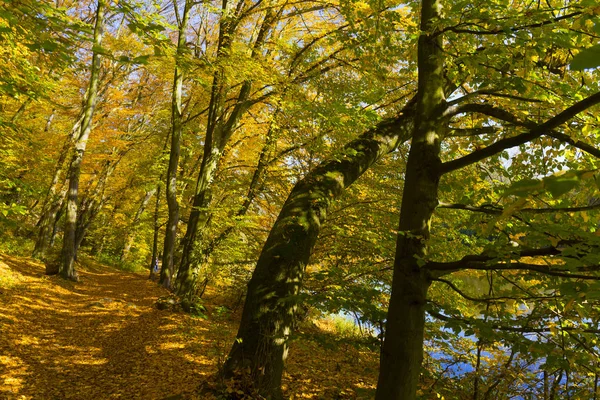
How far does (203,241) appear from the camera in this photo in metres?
9.91

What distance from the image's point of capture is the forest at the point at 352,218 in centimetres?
294

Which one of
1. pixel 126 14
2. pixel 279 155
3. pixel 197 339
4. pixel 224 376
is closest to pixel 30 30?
pixel 126 14

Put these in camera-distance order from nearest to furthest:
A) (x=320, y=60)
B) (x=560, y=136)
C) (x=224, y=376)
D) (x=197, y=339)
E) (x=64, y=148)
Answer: (x=560, y=136) < (x=224, y=376) < (x=197, y=339) < (x=320, y=60) < (x=64, y=148)

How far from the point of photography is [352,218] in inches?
295

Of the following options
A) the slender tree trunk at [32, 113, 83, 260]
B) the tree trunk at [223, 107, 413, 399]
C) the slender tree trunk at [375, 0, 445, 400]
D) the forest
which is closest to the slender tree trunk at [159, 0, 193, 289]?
the forest

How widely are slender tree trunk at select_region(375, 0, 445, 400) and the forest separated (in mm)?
18

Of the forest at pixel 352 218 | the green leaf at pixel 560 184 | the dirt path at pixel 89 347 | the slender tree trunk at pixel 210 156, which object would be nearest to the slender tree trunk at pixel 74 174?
the forest at pixel 352 218

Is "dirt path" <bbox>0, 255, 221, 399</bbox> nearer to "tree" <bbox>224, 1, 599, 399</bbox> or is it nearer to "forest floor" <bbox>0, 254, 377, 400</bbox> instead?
"forest floor" <bbox>0, 254, 377, 400</bbox>

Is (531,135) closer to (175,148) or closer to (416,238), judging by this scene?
(416,238)

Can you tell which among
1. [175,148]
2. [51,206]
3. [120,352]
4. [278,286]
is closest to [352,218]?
[278,286]

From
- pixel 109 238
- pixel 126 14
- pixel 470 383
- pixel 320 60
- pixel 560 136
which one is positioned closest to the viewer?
pixel 560 136

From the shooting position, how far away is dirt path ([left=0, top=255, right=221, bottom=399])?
5062 mm

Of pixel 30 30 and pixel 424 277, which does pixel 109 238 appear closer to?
pixel 30 30

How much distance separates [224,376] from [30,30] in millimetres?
3862
